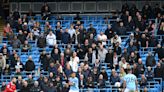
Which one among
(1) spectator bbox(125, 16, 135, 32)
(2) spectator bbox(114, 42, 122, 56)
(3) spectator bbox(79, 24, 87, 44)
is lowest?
(2) spectator bbox(114, 42, 122, 56)

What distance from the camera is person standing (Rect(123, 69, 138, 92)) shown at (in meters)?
26.0

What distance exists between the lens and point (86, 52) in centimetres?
2866

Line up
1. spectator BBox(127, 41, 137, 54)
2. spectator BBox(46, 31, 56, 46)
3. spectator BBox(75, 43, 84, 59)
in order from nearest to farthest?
spectator BBox(127, 41, 137, 54), spectator BBox(75, 43, 84, 59), spectator BBox(46, 31, 56, 46)

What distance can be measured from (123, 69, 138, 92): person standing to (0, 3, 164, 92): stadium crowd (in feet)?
2.19

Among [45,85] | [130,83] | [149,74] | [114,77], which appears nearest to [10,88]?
[45,85]

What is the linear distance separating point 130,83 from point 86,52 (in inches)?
132

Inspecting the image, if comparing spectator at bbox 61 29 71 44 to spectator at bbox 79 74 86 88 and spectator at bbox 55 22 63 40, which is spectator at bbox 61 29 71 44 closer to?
spectator at bbox 55 22 63 40

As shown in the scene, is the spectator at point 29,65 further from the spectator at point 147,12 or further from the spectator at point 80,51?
the spectator at point 147,12

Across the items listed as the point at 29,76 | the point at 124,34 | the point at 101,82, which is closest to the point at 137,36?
the point at 124,34

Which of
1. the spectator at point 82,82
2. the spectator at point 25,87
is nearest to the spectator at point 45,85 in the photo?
the spectator at point 25,87

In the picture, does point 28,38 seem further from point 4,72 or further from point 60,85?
point 60,85

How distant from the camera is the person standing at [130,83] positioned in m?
26.0

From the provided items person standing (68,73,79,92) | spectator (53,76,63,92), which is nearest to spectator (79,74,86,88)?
person standing (68,73,79,92)

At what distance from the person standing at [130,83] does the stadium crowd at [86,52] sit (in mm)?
667
